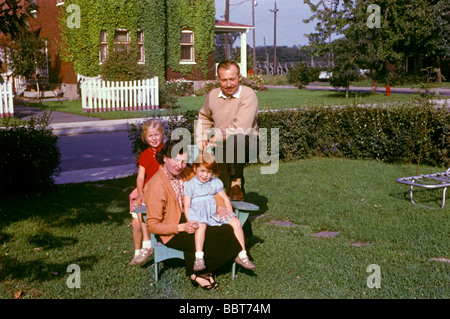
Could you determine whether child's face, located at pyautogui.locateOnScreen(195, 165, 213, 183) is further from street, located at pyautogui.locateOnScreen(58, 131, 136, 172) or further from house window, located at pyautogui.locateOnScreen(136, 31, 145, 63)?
house window, located at pyautogui.locateOnScreen(136, 31, 145, 63)

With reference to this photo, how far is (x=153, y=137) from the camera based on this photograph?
5090 millimetres

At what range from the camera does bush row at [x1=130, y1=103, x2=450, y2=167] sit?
378 inches

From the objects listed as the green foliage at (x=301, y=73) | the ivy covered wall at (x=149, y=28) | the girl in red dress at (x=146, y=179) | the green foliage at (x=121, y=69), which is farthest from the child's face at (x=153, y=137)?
the green foliage at (x=301, y=73)

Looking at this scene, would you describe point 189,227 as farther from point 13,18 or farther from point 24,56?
point 24,56

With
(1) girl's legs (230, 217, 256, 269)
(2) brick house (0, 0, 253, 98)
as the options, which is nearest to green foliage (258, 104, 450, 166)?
(1) girl's legs (230, 217, 256, 269)

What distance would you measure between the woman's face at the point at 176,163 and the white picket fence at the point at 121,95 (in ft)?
53.4

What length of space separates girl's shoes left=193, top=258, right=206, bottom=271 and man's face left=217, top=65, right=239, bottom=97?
1629 millimetres

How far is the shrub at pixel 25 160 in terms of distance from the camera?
7.49 metres

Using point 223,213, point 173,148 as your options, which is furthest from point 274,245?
point 173,148

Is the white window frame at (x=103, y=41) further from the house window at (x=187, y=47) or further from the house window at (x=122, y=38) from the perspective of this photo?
the house window at (x=187, y=47)

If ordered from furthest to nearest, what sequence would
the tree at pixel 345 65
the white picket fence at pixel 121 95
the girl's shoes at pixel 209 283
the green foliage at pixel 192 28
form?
1. the green foliage at pixel 192 28
2. the tree at pixel 345 65
3. the white picket fence at pixel 121 95
4. the girl's shoes at pixel 209 283
